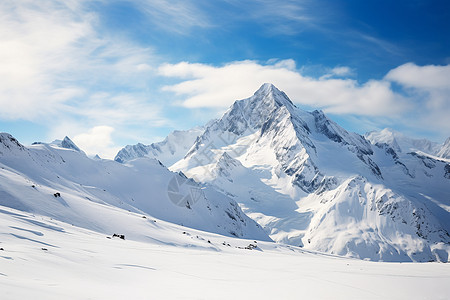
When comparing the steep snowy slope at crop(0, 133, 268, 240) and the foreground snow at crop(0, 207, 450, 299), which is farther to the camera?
the steep snowy slope at crop(0, 133, 268, 240)

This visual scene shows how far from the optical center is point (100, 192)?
2736 inches

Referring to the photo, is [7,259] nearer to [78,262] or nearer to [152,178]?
[78,262]

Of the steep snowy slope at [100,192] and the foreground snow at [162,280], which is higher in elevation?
the steep snowy slope at [100,192]

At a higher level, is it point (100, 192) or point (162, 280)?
point (100, 192)

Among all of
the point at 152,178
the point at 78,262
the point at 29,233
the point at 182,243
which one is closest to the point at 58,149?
the point at 152,178

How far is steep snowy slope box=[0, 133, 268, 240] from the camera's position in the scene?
3528cm

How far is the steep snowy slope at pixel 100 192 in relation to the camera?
35281mm

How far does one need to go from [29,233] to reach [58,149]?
78.5 m

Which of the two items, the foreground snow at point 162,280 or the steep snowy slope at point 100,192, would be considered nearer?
the foreground snow at point 162,280

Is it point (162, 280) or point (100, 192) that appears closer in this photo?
point (162, 280)

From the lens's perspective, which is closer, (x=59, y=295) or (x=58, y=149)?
(x=59, y=295)

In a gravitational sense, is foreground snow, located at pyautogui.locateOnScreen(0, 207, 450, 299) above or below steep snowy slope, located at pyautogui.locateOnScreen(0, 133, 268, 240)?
below

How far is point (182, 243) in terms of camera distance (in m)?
32.8

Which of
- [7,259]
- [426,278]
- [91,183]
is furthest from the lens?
[91,183]
